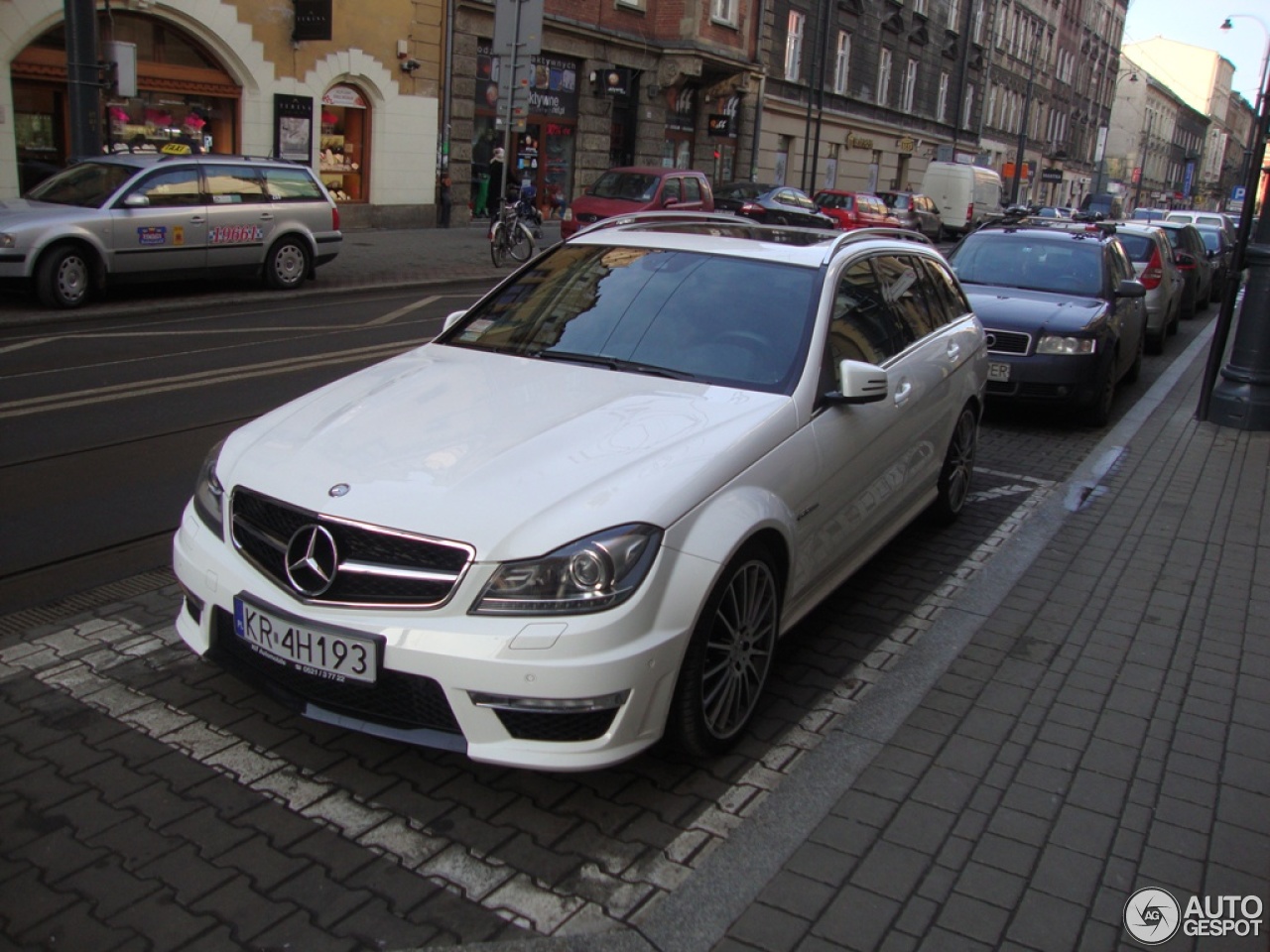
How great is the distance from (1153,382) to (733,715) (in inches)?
415

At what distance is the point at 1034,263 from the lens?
10828mm

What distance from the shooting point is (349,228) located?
23.3m

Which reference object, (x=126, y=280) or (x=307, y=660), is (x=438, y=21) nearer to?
(x=126, y=280)

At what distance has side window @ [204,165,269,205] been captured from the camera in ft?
46.3

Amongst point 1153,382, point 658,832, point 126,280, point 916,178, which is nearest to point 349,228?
point 126,280

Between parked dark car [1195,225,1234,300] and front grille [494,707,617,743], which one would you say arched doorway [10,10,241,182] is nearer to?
front grille [494,707,617,743]

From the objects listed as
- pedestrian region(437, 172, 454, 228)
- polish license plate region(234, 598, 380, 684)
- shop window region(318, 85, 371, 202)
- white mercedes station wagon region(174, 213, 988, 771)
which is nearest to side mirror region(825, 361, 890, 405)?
white mercedes station wagon region(174, 213, 988, 771)

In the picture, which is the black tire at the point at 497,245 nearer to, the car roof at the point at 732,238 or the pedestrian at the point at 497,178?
the pedestrian at the point at 497,178

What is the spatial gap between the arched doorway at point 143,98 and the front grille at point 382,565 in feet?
55.9

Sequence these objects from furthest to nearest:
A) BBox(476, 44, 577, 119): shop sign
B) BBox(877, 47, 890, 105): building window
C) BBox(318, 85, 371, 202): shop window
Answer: BBox(877, 47, 890, 105): building window, BBox(476, 44, 577, 119): shop sign, BBox(318, 85, 371, 202): shop window

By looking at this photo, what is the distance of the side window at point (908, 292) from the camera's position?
553cm

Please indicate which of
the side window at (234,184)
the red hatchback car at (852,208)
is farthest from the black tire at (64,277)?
the red hatchback car at (852,208)

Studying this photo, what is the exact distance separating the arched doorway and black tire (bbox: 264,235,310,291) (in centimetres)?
519

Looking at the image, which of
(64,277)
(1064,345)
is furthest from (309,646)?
(64,277)
